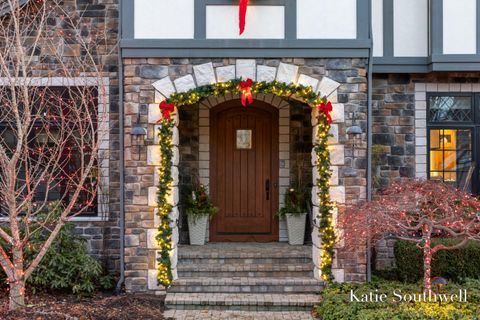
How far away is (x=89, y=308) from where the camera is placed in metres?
6.55

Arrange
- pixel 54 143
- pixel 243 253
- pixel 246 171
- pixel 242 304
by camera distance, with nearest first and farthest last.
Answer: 1. pixel 242 304
2. pixel 243 253
3. pixel 54 143
4. pixel 246 171

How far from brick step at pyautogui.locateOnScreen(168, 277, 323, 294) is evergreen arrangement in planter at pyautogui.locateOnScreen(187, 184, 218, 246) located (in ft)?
5.01

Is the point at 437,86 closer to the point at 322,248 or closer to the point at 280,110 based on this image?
the point at 280,110

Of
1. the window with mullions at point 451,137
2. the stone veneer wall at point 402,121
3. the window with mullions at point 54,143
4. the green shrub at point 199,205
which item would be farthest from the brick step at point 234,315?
the window with mullions at point 451,137

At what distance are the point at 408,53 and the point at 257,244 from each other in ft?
12.6

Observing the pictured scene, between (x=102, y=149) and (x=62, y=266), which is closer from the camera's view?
(x=62, y=266)

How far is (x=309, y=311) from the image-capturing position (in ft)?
23.1

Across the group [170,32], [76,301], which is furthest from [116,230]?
[170,32]

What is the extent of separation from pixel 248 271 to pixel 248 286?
1.00ft

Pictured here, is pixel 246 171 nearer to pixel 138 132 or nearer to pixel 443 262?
pixel 138 132

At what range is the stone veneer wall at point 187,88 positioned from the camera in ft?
24.0

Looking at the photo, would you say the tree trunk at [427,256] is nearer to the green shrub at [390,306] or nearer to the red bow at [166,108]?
the green shrub at [390,306]

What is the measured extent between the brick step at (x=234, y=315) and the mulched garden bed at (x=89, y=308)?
0.23 meters

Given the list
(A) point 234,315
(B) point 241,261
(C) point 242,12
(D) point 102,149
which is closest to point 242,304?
(A) point 234,315
